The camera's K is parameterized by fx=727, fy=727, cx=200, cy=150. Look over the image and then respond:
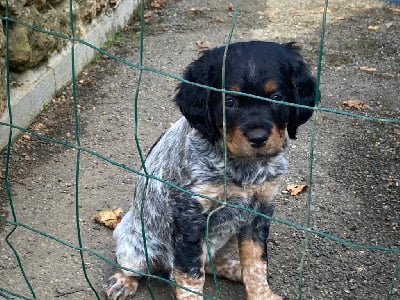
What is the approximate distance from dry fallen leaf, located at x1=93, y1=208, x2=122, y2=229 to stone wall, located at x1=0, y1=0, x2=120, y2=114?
51.9 inches

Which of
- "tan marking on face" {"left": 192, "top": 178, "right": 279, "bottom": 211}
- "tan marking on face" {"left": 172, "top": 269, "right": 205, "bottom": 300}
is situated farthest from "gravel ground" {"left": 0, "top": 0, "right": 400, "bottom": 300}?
"tan marking on face" {"left": 192, "top": 178, "right": 279, "bottom": 211}

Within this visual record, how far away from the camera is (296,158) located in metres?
5.99

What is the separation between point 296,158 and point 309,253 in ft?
4.43

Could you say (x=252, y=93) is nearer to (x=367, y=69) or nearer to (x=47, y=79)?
(x=47, y=79)

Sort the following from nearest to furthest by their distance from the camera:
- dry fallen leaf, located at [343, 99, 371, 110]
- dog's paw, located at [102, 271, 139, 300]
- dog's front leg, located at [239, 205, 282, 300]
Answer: dog's front leg, located at [239, 205, 282, 300], dog's paw, located at [102, 271, 139, 300], dry fallen leaf, located at [343, 99, 371, 110]

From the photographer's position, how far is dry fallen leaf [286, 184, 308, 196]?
545 centimetres

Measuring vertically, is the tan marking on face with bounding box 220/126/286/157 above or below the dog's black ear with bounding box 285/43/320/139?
below

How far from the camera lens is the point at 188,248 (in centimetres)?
389

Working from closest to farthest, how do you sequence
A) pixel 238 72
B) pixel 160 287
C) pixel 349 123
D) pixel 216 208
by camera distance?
1. pixel 238 72
2. pixel 216 208
3. pixel 160 287
4. pixel 349 123

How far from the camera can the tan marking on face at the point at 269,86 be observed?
11.4ft

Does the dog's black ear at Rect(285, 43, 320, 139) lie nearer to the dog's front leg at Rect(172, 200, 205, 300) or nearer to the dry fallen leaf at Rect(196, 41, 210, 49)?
the dog's front leg at Rect(172, 200, 205, 300)

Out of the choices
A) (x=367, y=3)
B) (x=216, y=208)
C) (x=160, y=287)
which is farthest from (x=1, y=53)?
(x=367, y=3)

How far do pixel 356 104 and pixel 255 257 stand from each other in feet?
10.3

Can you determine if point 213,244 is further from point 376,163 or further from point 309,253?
point 376,163
